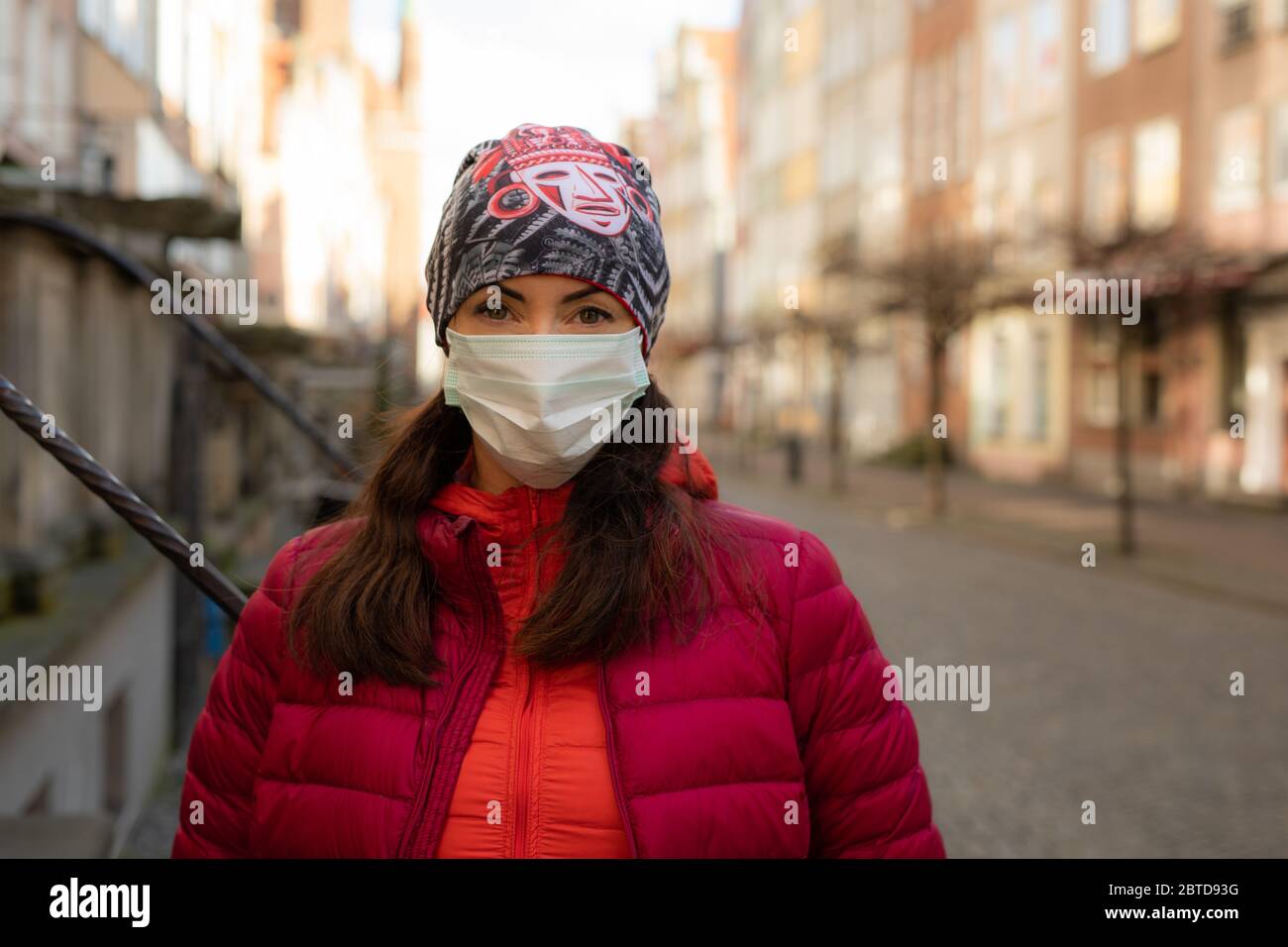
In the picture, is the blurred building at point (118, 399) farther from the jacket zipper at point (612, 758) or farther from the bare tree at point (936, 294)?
the bare tree at point (936, 294)

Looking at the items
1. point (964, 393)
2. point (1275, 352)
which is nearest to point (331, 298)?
point (964, 393)

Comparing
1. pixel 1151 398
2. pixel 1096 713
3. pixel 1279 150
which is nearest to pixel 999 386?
pixel 1151 398

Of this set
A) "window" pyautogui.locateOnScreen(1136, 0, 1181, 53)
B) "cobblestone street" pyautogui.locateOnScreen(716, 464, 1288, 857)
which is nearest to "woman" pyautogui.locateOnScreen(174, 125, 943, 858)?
"cobblestone street" pyautogui.locateOnScreen(716, 464, 1288, 857)

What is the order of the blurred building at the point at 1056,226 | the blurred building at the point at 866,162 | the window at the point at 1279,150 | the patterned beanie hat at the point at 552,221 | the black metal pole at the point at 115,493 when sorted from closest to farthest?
the patterned beanie hat at the point at 552,221
the black metal pole at the point at 115,493
the blurred building at the point at 1056,226
the window at the point at 1279,150
the blurred building at the point at 866,162

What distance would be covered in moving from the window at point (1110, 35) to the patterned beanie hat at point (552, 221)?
2668 centimetres

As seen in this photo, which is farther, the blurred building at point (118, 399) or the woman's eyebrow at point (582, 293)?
the blurred building at point (118, 399)

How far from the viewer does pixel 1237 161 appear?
22.8 m

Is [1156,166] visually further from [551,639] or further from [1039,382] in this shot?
[551,639]

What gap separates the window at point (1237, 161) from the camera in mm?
22484

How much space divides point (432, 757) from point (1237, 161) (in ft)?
76.6

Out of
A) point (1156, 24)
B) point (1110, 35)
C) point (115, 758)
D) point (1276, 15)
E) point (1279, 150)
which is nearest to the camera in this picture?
point (115, 758)

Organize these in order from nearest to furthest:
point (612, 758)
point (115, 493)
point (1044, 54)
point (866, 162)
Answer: point (612, 758) < point (115, 493) < point (1044, 54) < point (866, 162)

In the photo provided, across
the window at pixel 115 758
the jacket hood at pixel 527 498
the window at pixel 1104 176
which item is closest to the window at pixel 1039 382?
the window at pixel 1104 176
